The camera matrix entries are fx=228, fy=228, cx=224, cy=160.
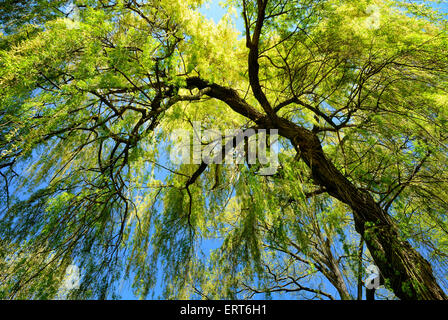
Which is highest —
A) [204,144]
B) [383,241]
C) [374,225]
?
[204,144]

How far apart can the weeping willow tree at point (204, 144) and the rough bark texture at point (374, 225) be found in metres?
0.01

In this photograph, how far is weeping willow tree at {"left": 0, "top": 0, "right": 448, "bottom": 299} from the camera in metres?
1.43

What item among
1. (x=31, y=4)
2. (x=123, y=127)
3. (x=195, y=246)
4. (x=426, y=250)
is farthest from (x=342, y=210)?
(x=31, y=4)

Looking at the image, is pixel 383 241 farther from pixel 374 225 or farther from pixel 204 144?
pixel 204 144

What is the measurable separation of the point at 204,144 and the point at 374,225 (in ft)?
6.38

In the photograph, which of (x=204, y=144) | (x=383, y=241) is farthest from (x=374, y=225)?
(x=204, y=144)

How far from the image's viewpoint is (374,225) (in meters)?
1.68

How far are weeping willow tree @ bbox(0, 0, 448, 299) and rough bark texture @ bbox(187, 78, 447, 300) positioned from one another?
1cm

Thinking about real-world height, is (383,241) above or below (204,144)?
below

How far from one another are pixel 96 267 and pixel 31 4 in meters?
2.31

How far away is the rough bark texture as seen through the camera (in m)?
1.52

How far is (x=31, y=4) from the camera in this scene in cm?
200

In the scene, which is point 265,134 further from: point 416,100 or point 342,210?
point 342,210

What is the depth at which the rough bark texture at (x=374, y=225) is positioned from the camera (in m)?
1.52
